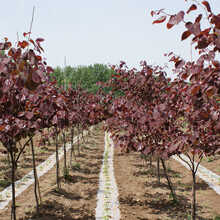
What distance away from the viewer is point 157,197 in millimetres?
6750

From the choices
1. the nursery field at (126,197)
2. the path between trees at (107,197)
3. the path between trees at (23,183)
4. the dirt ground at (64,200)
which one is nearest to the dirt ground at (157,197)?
the nursery field at (126,197)

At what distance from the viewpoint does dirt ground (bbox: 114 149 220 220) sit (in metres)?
5.52

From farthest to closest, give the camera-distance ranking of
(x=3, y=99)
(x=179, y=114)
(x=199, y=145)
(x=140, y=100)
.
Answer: (x=140, y=100) < (x=179, y=114) < (x=199, y=145) < (x=3, y=99)

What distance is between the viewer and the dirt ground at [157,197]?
552 centimetres

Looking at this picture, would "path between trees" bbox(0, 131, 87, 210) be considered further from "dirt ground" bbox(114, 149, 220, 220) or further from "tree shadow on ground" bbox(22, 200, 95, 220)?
"dirt ground" bbox(114, 149, 220, 220)

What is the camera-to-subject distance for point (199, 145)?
3875 millimetres

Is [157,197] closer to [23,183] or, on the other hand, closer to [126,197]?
[126,197]

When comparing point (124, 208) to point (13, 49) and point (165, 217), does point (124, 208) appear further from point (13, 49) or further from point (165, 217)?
point (13, 49)

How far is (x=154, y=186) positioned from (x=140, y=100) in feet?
9.23

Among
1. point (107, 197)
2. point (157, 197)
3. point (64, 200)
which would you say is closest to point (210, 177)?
point (157, 197)

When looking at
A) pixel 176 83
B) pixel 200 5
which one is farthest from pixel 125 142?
pixel 200 5

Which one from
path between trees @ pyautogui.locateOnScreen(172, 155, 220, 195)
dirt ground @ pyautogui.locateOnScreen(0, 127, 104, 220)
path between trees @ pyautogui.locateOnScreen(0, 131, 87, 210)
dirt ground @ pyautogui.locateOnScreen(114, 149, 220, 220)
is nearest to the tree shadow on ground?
dirt ground @ pyautogui.locateOnScreen(0, 127, 104, 220)

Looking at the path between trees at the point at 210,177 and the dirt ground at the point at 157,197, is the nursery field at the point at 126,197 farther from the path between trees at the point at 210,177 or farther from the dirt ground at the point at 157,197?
the path between trees at the point at 210,177

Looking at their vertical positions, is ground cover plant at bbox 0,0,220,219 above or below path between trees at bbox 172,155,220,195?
above
